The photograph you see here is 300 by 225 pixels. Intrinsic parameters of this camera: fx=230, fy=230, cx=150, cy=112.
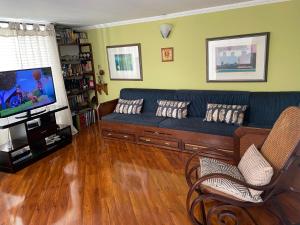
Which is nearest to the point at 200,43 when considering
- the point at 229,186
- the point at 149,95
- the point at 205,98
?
the point at 205,98

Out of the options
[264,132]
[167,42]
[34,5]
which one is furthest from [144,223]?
[167,42]

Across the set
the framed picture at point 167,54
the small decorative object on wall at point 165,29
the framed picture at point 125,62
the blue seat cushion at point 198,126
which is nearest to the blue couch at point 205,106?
the blue seat cushion at point 198,126

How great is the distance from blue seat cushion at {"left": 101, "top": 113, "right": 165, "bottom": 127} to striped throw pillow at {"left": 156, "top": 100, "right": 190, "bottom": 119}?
12 centimetres

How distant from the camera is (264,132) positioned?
98.0 inches

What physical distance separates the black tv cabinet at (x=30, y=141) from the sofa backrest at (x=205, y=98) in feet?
7.23

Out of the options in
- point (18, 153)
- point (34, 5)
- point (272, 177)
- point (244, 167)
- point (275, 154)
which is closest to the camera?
point (272, 177)

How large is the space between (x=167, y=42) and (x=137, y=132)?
1.68 meters

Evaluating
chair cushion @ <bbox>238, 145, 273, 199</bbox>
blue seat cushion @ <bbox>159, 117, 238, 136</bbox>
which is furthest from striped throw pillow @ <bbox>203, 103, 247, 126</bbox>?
chair cushion @ <bbox>238, 145, 273, 199</bbox>

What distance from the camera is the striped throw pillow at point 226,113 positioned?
321cm

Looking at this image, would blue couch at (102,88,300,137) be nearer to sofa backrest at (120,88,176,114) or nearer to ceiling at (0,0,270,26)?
sofa backrest at (120,88,176,114)

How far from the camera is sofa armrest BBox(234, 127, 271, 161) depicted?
2520 millimetres

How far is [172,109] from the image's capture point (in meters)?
3.83

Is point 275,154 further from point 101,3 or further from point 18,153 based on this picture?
point 18,153

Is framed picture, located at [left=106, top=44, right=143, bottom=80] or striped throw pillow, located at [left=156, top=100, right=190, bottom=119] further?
framed picture, located at [left=106, top=44, right=143, bottom=80]
